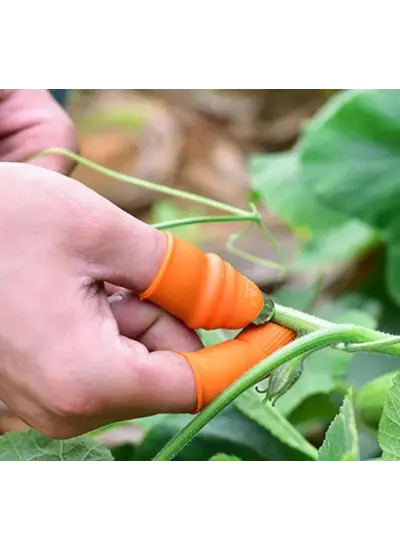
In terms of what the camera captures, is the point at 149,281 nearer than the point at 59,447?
Yes

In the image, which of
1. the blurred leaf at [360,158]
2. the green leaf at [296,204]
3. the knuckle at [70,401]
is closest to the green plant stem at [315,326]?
the knuckle at [70,401]

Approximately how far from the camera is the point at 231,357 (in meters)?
0.43

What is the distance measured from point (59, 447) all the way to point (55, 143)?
0.69 feet

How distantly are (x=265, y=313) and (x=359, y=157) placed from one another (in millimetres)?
555

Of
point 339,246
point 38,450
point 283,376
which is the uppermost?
point 283,376

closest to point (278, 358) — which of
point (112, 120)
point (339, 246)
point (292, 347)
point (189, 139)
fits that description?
point (292, 347)

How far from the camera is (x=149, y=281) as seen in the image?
41 centimetres

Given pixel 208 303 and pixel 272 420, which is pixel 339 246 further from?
pixel 208 303

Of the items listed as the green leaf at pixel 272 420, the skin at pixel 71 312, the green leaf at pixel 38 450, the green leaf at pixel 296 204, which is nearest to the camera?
the skin at pixel 71 312

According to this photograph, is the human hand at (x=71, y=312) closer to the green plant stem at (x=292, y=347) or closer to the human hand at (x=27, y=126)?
the green plant stem at (x=292, y=347)

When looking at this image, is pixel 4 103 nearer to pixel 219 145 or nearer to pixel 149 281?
pixel 149 281

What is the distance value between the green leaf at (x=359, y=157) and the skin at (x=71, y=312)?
1.84 ft

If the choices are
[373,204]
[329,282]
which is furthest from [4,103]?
[329,282]

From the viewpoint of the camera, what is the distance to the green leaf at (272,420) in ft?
2.07
